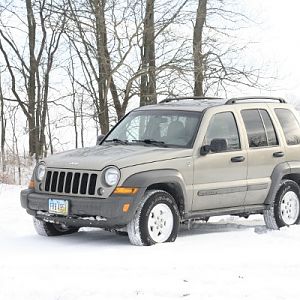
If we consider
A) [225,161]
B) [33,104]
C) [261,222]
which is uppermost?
[33,104]

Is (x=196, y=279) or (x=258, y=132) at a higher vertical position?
(x=258, y=132)

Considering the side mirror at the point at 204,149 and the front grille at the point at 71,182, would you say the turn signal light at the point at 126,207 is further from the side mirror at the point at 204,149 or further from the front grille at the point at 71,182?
the side mirror at the point at 204,149

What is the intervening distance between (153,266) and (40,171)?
2.41 meters

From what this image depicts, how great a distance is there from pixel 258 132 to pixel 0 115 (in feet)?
67.3

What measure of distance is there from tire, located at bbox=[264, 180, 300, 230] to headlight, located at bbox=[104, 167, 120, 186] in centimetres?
264

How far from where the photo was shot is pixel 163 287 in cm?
521

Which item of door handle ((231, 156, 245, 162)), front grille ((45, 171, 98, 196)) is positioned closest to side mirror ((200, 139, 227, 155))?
door handle ((231, 156, 245, 162))

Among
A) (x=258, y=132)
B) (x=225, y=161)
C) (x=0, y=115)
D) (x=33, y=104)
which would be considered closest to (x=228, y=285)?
(x=225, y=161)

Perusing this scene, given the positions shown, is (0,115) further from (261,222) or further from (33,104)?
(261,222)

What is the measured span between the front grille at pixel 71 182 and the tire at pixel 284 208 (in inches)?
110

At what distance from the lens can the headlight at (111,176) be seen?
713 centimetres

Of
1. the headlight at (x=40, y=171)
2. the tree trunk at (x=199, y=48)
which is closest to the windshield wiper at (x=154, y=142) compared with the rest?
the headlight at (x=40, y=171)

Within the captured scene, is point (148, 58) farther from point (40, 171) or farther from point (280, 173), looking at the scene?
point (40, 171)

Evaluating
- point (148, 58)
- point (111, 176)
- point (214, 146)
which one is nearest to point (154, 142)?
point (214, 146)
